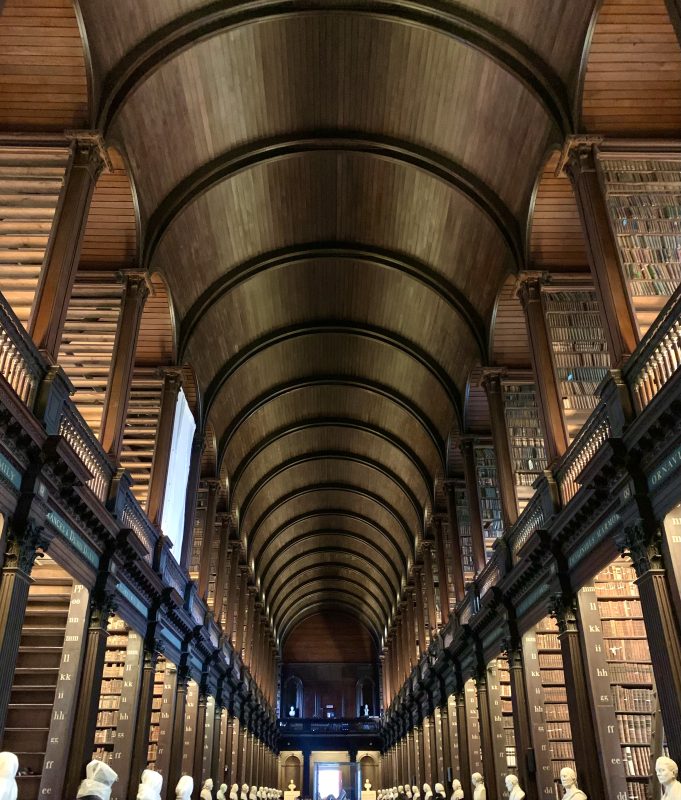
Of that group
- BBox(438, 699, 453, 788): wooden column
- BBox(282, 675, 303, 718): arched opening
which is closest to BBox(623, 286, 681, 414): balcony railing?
BBox(438, 699, 453, 788): wooden column

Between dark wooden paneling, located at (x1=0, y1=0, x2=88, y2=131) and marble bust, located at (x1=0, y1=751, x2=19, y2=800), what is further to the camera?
dark wooden paneling, located at (x1=0, y1=0, x2=88, y2=131)

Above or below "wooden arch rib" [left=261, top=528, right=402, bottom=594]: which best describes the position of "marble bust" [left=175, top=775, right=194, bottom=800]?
below

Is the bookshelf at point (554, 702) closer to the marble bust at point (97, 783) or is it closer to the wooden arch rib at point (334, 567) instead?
A: the marble bust at point (97, 783)

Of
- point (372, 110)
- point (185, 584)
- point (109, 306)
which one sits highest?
point (372, 110)

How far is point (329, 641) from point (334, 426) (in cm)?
2251

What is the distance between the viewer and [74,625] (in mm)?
9297

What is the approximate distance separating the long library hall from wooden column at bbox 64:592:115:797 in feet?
0.12

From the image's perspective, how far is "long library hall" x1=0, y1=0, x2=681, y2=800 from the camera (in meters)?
8.19

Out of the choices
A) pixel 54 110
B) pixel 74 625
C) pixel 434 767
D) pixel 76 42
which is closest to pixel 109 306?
pixel 54 110

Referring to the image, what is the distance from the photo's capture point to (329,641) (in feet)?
140

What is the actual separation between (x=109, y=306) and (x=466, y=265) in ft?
23.1

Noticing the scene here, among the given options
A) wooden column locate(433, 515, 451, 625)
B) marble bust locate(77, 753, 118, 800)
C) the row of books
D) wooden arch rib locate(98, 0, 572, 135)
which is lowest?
marble bust locate(77, 753, 118, 800)

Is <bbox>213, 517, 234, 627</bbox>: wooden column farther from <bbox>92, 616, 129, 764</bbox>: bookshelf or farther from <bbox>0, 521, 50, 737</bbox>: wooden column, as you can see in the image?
<bbox>0, 521, 50, 737</bbox>: wooden column

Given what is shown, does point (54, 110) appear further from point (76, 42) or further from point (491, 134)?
point (491, 134)
